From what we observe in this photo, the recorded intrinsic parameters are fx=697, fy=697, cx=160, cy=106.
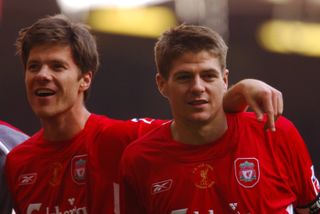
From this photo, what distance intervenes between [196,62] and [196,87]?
11 cm

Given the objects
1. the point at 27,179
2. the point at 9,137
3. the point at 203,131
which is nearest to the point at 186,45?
the point at 203,131

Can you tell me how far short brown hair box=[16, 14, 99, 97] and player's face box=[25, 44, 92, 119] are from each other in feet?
0.08

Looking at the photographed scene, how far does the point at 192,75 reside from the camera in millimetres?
2414

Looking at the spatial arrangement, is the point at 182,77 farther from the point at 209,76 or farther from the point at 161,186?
the point at 161,186

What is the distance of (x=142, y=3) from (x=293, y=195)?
3.77m

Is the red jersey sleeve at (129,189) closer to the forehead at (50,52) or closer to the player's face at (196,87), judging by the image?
the player's face at (196,87)

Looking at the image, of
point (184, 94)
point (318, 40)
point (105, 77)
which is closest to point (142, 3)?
point (105, 77)

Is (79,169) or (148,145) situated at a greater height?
(148,145)

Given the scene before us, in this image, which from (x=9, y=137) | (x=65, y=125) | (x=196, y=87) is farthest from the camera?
(x=9, y=137)

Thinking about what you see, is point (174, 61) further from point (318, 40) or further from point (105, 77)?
point (318, 40)

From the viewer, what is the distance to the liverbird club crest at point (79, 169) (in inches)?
103

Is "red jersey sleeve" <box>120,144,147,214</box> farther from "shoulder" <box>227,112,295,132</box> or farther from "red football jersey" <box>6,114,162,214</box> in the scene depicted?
"shoulder" <box>227,112,295,132</box>

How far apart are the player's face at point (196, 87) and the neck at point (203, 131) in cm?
2

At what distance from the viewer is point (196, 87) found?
92.9 inches
